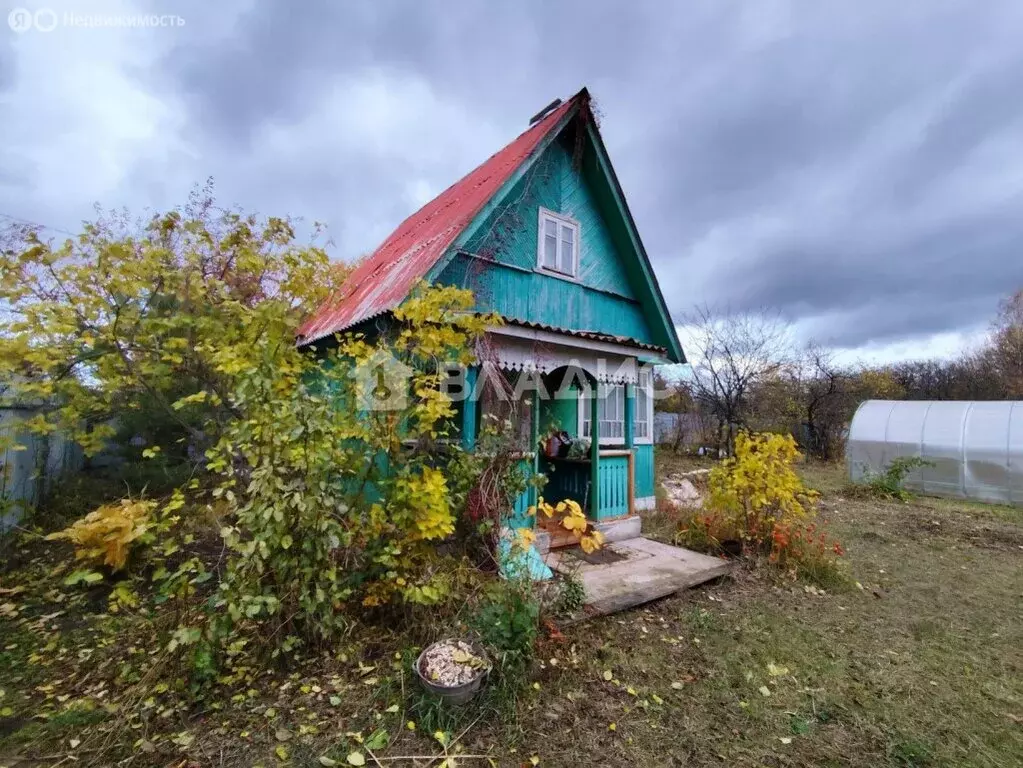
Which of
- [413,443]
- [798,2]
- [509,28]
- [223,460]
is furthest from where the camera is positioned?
[509,28]

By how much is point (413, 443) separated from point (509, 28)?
17.4 feet

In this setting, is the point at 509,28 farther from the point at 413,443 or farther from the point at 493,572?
Answer: the point at 493,572

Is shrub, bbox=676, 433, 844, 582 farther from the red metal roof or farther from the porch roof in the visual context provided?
the red metal roof

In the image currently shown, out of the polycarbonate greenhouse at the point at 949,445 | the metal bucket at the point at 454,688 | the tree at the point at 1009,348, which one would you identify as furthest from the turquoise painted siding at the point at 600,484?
the tree at the point at 1009,348

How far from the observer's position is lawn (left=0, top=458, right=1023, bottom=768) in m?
2.54

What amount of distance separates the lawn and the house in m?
2.27

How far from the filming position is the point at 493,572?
3928 millimetres

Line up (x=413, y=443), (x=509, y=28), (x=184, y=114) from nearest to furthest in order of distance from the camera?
(x=413, y=443) < (x=509, y=28) < (x=184, y=114)

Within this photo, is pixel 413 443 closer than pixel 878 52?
Yes

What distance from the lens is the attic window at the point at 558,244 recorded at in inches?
280

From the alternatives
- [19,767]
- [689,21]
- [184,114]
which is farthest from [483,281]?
[19,767]

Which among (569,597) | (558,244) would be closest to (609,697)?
(569,597)

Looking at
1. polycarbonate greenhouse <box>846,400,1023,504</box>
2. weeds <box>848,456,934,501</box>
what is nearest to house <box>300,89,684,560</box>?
weeds <box>848,456,934,501</box>

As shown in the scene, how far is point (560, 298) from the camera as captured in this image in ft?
24.0
